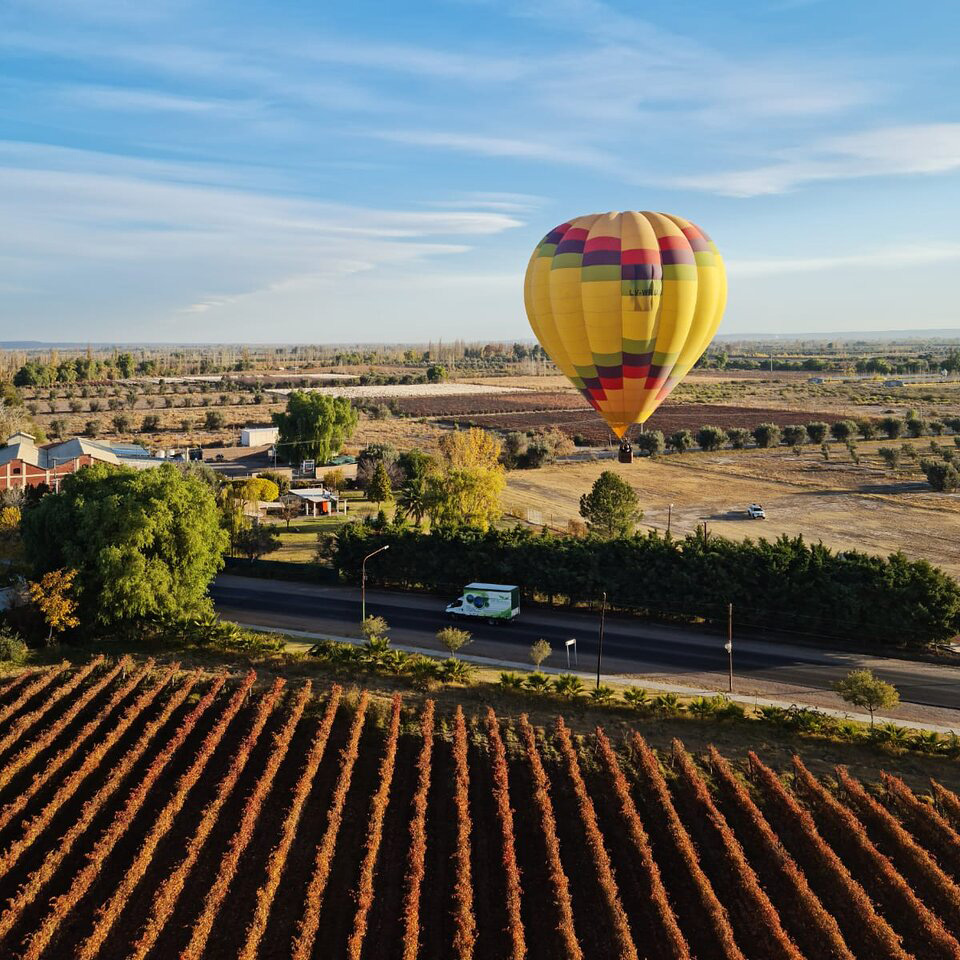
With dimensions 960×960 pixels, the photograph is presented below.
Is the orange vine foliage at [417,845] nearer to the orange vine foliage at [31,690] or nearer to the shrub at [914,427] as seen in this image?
the orange vine foliage at [31,690]

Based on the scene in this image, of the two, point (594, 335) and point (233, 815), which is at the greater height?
point (594, 335)

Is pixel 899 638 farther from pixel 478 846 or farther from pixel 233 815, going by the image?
pixel 233 815

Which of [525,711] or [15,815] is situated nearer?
[15,815]

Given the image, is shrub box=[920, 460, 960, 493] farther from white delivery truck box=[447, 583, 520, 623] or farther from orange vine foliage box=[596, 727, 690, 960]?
orange vine foliage box=[596, 727, 690, 960]

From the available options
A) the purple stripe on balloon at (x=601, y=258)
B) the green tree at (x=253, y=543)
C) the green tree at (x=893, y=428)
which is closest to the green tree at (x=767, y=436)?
the green tree at (x=893, y=428)

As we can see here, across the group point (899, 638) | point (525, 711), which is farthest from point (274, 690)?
point (899, 638)

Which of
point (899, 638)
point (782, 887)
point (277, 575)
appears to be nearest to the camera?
point (782, 887)
